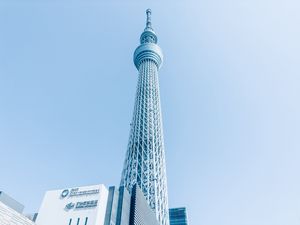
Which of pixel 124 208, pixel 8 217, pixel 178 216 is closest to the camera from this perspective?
pixel 8 217

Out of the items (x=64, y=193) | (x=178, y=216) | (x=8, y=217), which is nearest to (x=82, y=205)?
(x=64, y=193)

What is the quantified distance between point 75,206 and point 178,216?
67090 mm

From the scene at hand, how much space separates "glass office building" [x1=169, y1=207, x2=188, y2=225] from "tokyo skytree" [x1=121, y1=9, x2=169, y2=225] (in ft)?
94.0

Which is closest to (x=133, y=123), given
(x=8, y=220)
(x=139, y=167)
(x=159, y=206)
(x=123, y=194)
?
(x=139, y=167)

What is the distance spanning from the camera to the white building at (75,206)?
98.9 ft

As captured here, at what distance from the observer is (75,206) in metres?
32.1

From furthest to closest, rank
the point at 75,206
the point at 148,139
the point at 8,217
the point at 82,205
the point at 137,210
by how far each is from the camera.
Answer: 1. the point at 148,139
2. the point at 137,210
3. the point at 75,206
4. the point at 82,205
5. the point at 8,217

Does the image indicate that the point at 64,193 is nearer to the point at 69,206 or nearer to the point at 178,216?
the point at 69,206

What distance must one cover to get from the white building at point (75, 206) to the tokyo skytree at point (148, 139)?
25.9 meters

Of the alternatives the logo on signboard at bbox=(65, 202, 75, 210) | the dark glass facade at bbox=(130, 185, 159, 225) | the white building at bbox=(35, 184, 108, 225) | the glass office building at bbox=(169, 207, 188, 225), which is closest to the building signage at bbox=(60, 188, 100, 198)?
the white building at bbox=(35, 184, 108, 225)

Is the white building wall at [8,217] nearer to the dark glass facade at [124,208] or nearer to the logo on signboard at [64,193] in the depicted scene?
the logo on signboard at [64,193]

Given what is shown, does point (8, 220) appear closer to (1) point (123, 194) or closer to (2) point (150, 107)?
(1) point (123, 194)

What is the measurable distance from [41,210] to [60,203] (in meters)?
2.82

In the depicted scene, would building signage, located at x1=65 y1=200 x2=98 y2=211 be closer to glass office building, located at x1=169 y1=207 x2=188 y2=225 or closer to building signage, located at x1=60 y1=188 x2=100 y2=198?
building signage, located at x1=60 y1=188 x2=100 y2=198
